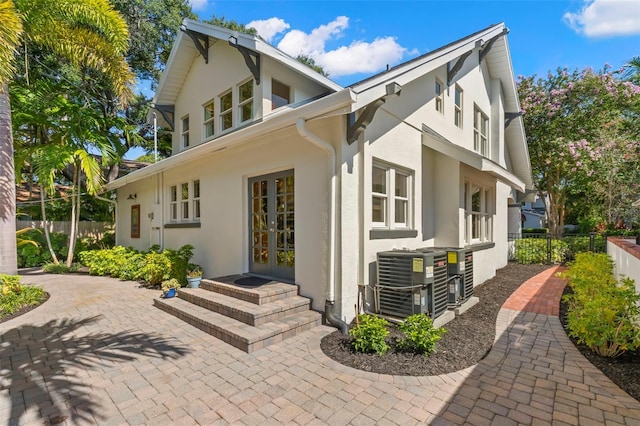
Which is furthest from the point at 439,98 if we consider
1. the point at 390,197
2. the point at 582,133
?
the point at 582,133

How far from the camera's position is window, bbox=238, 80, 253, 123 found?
8.20 m

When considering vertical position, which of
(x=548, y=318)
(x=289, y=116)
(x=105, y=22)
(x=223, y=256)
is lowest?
(x=548, y=318)

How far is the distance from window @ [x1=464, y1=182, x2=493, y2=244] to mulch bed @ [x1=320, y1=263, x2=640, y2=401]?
3208 mm

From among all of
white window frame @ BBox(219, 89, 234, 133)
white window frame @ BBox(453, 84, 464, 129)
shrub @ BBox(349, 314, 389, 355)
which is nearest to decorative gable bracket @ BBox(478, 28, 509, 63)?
white window frame @ BBox(453, 84, 464, 129)

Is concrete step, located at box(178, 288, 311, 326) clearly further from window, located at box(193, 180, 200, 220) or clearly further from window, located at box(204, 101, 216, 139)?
window, located at box(204, 101, 216, 139)

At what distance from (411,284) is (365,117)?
289 centimetres

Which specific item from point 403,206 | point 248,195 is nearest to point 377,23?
point 403,206

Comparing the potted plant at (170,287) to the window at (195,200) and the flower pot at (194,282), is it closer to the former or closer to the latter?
the flower pot at (194,282)

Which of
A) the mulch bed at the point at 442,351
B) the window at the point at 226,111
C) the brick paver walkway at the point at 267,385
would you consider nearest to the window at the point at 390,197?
the mulch bed at the point at 442,351

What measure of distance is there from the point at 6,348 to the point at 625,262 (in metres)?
10.5

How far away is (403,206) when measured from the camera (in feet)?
22.4

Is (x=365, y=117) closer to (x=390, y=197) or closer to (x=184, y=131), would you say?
(x=390, y=197)

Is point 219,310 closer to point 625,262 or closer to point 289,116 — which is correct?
point 289,116

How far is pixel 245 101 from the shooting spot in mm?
8109
